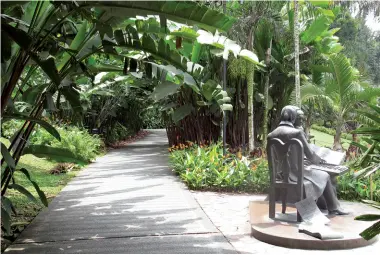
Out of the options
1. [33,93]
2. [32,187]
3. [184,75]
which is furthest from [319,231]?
[32,187]

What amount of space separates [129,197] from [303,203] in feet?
10.8

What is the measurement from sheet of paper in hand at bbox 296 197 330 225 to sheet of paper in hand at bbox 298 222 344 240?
107 millimetres

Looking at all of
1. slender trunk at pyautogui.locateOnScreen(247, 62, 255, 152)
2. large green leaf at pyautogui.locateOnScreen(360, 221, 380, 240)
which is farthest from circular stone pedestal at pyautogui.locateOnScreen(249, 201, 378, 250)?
slender trunk at pyautogui.locateOnScreen(247, 62, 255, 152)

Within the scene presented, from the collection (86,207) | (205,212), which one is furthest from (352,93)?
(86,207)

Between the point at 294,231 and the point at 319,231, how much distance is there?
31 centimetres

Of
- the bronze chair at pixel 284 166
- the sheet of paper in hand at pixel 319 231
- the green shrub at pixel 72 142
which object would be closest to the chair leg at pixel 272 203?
the bronze chair at pixel 284 166

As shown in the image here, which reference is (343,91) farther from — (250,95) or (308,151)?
(308,151)

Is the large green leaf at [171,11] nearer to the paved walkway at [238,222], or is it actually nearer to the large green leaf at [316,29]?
the paved walkway at [238,222]

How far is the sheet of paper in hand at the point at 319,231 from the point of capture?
448 cm

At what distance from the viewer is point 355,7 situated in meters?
15.9

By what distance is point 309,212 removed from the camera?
4977 millimetres

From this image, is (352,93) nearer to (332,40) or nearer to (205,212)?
(332,40)

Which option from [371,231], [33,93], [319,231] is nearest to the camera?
[371,231]

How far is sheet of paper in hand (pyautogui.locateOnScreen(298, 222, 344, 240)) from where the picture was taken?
4477 millimetres
